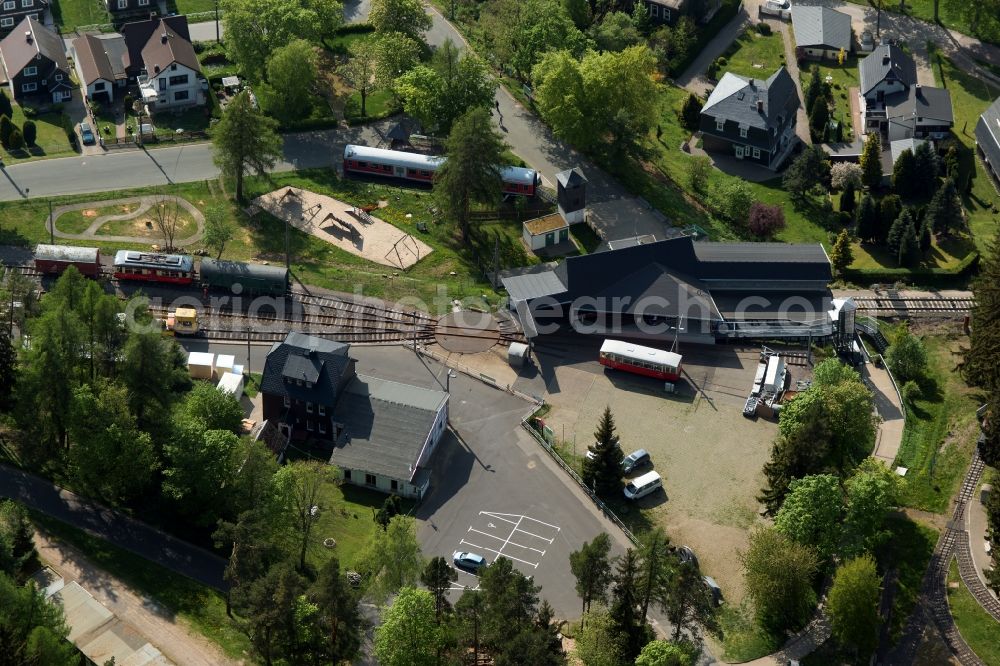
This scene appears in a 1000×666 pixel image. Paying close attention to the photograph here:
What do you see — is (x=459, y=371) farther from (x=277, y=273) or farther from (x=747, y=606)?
(x=747, y=606)

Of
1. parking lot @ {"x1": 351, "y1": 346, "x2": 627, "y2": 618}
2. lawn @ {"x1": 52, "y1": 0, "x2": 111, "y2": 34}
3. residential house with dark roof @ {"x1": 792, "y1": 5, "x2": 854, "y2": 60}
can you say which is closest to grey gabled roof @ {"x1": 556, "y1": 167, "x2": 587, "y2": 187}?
parking lot @ {"x1": 351, "y1": 346, "x2": 627, "y2": 618}

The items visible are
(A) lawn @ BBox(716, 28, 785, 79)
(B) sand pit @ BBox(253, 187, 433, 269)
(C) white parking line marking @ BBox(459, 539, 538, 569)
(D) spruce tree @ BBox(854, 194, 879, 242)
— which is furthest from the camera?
(A) lawn @ BBox(716, 28, 785, 79)

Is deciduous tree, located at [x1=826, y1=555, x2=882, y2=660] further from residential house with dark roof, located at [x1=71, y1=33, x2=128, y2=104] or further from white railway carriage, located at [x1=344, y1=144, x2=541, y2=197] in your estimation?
residential house with dark roof, located at [x1=71, y1=33, x2=128, y2=104]

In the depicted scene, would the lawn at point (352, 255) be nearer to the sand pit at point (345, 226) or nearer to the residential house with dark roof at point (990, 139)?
the sand pit at point (345, 226)

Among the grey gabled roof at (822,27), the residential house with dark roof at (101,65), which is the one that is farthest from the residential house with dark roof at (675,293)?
the residential house with dark roof at (101,65)

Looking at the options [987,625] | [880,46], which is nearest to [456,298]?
[987,625]

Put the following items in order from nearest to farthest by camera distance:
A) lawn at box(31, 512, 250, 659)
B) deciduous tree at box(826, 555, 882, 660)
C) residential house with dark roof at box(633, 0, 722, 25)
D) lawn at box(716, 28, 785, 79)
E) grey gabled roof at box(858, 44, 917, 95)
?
deciduous tree at box(826, 555, 882, 660) → lawn at box(31, 512, 250, 659) → grey gabled roof at box(858, 44, 917, 95) → lawn at box(716, 28, 785, 79) → residential house with dark roof at box(633, 0, 722, 25)

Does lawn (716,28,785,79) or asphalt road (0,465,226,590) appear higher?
lawn (716,28,785,79)
